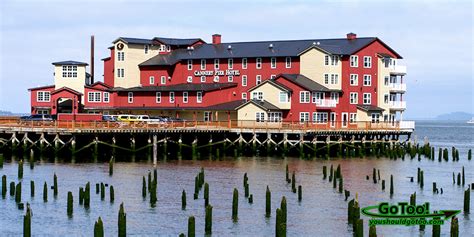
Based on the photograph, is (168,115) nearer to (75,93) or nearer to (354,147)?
(75,93)

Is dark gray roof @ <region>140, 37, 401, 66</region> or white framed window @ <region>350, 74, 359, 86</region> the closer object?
white framed window @ <region>350, 74, 359, 86</region>

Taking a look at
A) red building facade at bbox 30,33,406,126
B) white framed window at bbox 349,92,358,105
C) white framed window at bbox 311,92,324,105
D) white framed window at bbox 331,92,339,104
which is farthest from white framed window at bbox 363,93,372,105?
white framed window at bbox 311,92,324,105

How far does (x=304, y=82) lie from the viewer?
361 feet

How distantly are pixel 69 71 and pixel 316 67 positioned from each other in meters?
31.7

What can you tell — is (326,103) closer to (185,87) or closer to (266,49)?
(266,49)

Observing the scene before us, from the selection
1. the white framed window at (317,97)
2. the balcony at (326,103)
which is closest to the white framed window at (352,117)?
the balcony at (326,103)

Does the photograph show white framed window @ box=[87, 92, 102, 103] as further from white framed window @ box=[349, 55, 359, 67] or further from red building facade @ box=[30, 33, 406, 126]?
white framed window @ box=[349, 55, 359, 67]

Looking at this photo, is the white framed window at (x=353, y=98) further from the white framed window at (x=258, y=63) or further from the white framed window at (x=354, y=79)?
the white framed window at (x=258, y=63)

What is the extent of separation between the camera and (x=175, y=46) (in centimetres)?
12850

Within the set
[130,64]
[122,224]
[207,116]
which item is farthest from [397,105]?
[122,224]

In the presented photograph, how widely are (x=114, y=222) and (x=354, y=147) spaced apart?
53.5 meters

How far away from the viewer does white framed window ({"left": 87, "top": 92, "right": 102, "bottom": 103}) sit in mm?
120188

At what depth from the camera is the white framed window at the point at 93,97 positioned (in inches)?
4732

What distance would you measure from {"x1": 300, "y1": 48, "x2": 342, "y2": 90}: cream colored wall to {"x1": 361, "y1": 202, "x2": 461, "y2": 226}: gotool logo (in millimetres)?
54787
